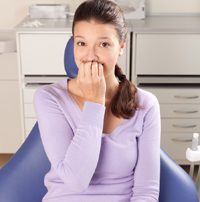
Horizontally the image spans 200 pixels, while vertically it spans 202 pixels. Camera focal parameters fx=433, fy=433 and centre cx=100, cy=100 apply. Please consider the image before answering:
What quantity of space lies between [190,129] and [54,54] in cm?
96

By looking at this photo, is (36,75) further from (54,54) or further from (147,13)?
(147,13)

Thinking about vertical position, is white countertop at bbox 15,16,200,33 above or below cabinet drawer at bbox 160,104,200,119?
above

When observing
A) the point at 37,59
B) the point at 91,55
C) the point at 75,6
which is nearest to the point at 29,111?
the point at 37,59

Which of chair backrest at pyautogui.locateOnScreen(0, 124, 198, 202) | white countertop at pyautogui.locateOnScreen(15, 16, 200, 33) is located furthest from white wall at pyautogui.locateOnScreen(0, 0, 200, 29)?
chair backrest at pyautogui.locateOnScreen(0, 124, 198, 202)

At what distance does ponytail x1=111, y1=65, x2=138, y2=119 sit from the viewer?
144 centimetres

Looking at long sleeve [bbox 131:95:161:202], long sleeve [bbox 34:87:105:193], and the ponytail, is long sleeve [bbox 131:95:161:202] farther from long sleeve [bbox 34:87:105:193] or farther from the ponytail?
long sleeve [bbox 34:87:105:193]

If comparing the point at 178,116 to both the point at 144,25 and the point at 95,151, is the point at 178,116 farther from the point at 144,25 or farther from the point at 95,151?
the point at 95,151

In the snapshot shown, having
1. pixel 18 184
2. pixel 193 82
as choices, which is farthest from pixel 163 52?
pixel 18 184

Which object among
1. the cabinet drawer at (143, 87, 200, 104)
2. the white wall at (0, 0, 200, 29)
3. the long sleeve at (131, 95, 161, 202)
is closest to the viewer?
the long sleeve at (131, 95, 161, 202)

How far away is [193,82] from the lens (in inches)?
103

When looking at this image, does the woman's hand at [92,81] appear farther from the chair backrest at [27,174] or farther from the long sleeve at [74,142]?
the chair backrest at [27,174]

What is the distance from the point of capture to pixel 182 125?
2.69 meters

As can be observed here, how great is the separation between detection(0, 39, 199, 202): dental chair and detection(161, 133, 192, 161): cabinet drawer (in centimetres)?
110

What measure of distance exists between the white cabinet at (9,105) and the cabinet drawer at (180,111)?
97 centimetres
